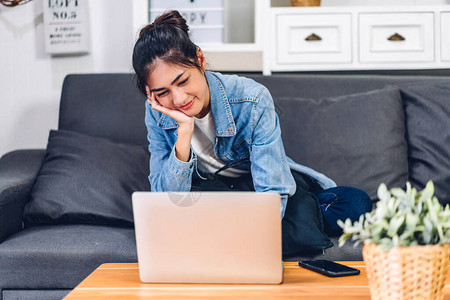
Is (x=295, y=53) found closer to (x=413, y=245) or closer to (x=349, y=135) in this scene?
(x=349, y=135)

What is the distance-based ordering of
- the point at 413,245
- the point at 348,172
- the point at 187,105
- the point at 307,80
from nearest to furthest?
the point at 413,245 → the point at 187,105 → the point at 348,172 → the point at 307,80

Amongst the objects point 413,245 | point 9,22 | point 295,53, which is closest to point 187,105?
point 413,245

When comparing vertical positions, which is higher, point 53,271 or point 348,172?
point 348,172

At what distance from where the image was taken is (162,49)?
1.32 metres

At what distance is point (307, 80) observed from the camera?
2072 millimetres

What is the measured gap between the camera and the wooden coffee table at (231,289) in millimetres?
904

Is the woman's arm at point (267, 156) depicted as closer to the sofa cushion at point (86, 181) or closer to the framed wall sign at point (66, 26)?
the sofa cushion at point (86, 181)

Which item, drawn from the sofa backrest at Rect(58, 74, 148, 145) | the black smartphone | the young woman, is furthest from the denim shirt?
the sofa backrest at Rect(58, 74, 148, 145)

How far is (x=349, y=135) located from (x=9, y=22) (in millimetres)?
1649

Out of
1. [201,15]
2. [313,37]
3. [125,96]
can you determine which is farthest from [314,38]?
[125,96]

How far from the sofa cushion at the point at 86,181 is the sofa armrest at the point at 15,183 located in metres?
0.03

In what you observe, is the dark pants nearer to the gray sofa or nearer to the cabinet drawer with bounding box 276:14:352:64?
the gray sofa

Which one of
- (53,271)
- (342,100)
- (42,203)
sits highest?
(342,100)

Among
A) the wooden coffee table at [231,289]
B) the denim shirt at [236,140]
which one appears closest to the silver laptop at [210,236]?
the wooden coffee table at [231,289]
